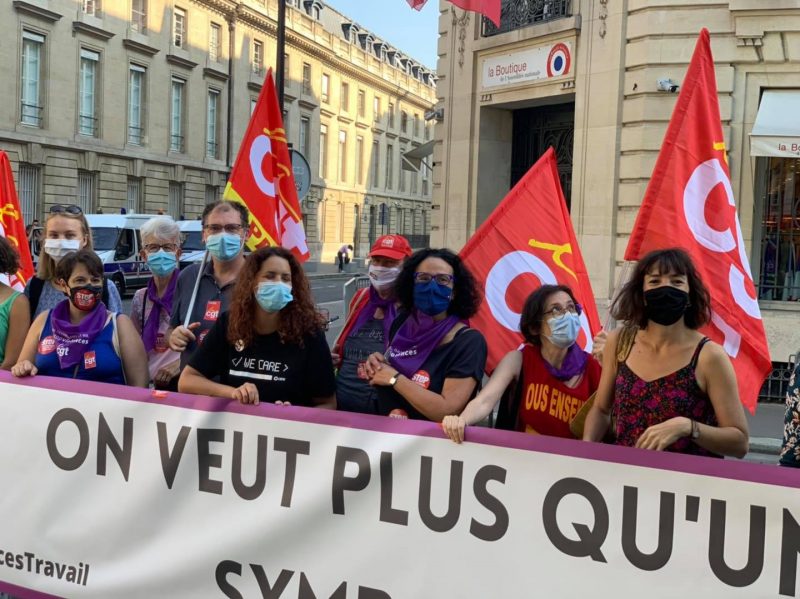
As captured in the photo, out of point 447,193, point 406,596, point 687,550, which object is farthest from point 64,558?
point 447,193

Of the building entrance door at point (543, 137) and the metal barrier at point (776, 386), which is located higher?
the building entrance door at point (543, 137)

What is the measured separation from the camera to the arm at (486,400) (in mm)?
3113

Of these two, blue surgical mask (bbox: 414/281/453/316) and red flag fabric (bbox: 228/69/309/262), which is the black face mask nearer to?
blue surgical mask (bbox: 414/281/453/316)

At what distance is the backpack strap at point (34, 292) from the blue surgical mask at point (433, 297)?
2194 millimetres

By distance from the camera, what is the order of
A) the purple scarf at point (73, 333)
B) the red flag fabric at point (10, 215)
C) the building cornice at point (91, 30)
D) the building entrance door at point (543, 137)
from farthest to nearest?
1. the building cornice at point (91, 30)
2. the building entrance door at point (543, 137)
3. the red flag fabric at point (10, 215)
4. the purple scarf at point (73, 333)

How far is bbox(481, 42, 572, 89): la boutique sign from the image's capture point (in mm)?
12344

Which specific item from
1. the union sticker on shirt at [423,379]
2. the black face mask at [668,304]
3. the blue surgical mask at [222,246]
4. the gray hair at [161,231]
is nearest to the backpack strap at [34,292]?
the gray hair at [161,231]

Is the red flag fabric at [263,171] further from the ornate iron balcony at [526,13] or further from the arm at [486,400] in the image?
the ornate iron balcony at [526,13]

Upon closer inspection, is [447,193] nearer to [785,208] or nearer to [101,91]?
[785,208]

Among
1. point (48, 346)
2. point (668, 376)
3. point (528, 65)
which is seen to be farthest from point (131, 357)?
point (528, 65)

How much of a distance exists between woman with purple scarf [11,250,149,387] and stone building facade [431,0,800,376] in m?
8.41

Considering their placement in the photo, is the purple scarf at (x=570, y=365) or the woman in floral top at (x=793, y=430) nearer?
the woman in floral top at (x=793, y=430)

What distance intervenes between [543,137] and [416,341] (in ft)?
36.1

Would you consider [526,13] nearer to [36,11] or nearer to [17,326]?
A: [17,326]
